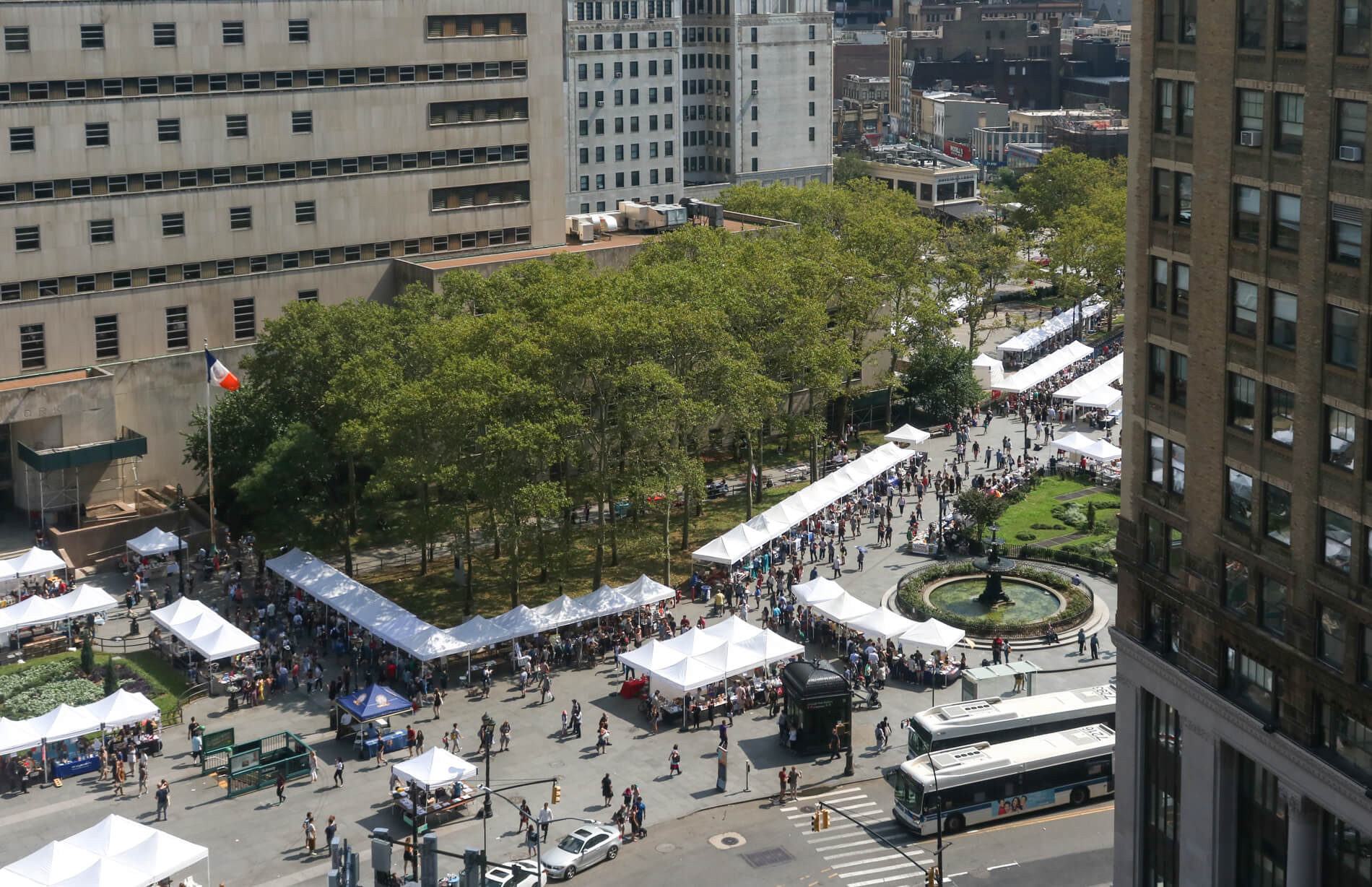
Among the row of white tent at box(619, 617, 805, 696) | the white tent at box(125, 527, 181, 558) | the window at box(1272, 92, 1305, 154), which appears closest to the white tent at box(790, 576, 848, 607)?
the row of white tent at box(619, 617, 805, 696)

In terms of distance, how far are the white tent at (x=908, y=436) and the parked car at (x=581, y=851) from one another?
175 feet

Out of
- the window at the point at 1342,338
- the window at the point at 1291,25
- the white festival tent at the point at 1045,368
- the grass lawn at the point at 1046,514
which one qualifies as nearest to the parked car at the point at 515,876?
the window at the point at 1342,338

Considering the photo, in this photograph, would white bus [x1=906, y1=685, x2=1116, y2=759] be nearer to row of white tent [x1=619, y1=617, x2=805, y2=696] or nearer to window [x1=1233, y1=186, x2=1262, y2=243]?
row of white tent [x1=619, y1=617, x2=805, y2=696]

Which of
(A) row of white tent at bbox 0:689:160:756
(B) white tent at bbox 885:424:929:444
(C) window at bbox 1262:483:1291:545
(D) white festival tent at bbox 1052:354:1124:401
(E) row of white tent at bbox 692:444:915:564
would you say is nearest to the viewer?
(C) window at bbox 1262:483:1291:545

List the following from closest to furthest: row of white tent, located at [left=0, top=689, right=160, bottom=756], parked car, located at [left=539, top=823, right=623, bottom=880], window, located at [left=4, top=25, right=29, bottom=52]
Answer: parked car, located at [left=539, top=823, right=623, bottom=880] → row of white tent, located at [left=0, top=689, right=160, bottom=756] → window, located at [left=4, top=25, right=29, bottom=52]

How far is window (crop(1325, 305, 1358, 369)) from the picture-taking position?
130 ft

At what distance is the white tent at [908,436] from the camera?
4208 inches

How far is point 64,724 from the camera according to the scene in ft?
209

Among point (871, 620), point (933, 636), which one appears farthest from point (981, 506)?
point (933, 636)

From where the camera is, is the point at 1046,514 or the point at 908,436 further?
the point at 908,436

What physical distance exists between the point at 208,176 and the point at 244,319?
9.05 meters

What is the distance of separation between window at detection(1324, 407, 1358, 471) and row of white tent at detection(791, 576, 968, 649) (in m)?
32.4

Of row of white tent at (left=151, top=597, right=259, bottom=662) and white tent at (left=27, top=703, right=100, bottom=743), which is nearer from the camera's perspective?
white tent at (left=27, top=703, right=100, bottom=743)

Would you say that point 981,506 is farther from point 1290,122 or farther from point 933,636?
point 1290,122
